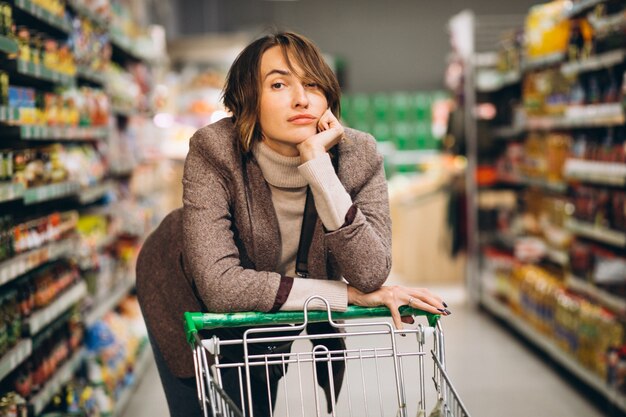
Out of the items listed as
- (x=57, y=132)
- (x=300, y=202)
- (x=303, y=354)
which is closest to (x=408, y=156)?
(x=57, y=132)

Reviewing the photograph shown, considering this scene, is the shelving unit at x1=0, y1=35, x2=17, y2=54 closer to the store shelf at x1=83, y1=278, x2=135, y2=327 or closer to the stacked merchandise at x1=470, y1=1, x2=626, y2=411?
the store shelf at x1=83, y1=278, x2=135, y2=327

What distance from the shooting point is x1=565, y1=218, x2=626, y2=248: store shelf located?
3.80 m

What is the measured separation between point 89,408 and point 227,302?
1804 millimetres

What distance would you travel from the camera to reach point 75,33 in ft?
11.9

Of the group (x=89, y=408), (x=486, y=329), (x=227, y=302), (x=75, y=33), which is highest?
(x=75, y=33)

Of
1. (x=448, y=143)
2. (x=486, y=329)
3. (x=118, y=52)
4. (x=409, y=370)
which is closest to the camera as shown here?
(x=409, y=370)

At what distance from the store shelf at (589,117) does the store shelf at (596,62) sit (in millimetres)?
196

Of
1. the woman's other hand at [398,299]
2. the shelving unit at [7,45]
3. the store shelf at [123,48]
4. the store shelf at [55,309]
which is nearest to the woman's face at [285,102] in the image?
the woman's other hand at [398,299]

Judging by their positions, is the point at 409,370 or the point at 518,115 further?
the point at 518,115

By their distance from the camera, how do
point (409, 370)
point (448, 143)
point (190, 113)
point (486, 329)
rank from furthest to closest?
1. point (190, 113)
2. point (448, 143)
3. point (486, 329)
4. point (409, 370)

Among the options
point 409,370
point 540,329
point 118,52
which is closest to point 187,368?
point 409,370

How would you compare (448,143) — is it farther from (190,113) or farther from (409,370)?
(190,113)

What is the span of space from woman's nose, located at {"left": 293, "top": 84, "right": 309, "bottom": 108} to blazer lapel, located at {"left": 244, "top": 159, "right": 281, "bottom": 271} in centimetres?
18

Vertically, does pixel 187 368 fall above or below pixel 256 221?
below
